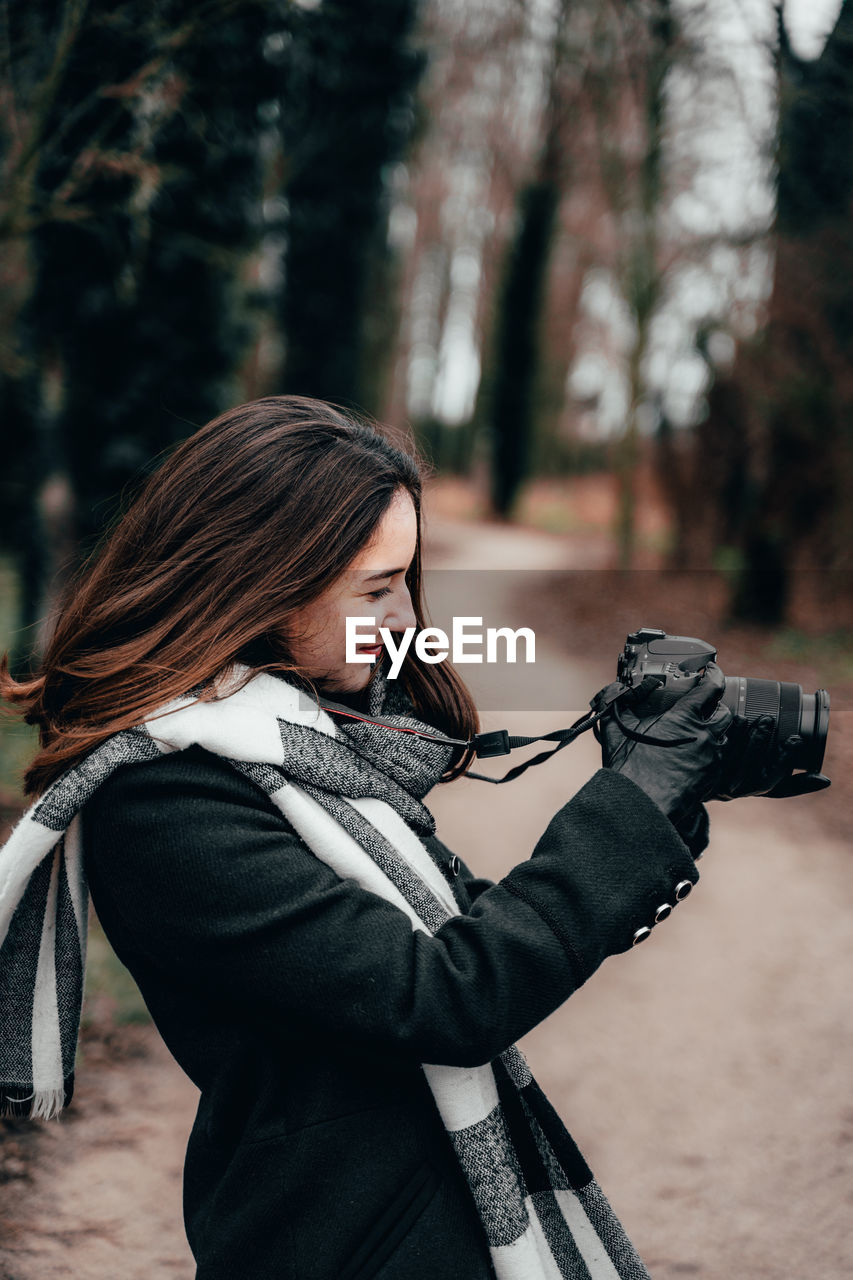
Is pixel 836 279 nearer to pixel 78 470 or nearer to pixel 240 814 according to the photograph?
pixel 78 470

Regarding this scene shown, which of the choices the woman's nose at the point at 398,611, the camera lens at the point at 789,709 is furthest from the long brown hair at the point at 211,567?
the camera lens at the point at 789,709

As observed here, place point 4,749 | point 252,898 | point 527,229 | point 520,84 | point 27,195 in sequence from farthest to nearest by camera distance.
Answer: point 527,229 → point 520,84 → point 4,749 → point 27,195 → point 252,898

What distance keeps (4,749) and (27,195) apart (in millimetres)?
3429

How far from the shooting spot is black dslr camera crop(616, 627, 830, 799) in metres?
1.58

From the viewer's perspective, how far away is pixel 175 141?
17.3ft

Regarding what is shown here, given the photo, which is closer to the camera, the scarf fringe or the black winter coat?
the black winter coat

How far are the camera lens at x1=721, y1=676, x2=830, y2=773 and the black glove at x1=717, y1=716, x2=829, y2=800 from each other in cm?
1

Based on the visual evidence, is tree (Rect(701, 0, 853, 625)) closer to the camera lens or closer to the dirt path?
the dirt path

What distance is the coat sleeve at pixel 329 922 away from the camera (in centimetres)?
116

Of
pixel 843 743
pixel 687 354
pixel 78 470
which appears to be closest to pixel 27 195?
pixel 78 470

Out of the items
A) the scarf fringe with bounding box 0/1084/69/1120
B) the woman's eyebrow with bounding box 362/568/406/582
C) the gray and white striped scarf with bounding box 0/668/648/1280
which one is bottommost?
the scarf fringe with bounding box 0/1084/69/1120

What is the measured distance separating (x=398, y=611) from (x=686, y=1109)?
273 centimetres

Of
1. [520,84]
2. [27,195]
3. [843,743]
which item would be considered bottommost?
[843,743]

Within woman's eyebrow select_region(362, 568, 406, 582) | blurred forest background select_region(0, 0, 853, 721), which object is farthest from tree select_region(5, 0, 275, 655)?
woman's eyebrow select_region(362, 568, 406, 582)
